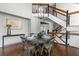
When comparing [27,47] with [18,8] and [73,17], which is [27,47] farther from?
[73,17]

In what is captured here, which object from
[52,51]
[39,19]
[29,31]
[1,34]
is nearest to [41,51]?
[52,51]

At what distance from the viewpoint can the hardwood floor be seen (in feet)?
9.12

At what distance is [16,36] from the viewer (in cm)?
285

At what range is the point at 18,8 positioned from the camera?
9.39 ft

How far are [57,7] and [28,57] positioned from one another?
1.24 metres

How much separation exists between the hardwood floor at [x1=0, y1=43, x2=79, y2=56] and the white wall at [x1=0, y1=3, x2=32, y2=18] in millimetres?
673

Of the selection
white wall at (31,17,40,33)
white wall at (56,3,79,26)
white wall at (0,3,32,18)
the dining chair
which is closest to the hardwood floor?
the dining chair

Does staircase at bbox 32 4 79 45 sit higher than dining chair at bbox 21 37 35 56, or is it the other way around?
staircase at bbox 32 4 79 45

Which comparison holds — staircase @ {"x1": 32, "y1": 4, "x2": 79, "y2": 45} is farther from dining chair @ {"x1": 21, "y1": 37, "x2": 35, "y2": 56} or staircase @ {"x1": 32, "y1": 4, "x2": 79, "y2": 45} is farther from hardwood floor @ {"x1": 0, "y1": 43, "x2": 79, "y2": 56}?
dining chair @ {"x1": 21, "y1": 37, "x2": 35, "y2": 56}

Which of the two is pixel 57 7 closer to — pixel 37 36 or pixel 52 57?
pixel 37 36

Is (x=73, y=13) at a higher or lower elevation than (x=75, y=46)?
higher

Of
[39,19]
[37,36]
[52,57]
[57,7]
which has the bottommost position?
[52,57]

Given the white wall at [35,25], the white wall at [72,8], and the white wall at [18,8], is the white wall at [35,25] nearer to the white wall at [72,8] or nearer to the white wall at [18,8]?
the white wall at [18,8]

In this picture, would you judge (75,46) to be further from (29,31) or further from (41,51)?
(29,31)
